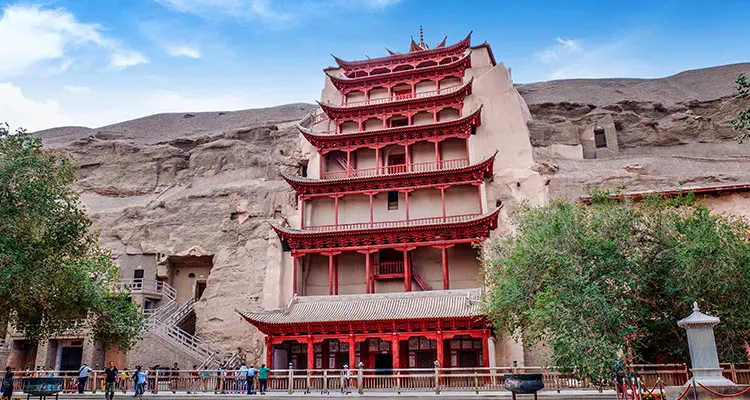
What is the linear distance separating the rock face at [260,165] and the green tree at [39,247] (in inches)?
396

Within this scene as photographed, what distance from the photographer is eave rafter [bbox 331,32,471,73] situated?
3522cm

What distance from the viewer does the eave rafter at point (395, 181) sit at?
28.2 metres

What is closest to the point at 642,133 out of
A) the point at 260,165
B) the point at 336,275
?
the point at 336,275

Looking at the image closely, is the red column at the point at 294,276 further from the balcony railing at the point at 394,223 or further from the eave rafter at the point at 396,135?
the eave rafter at the point at 396,135

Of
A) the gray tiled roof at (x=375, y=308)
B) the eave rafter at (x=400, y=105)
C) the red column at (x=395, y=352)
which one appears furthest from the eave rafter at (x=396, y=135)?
the red column at (x=395, y=352)

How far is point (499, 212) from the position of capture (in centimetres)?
2708

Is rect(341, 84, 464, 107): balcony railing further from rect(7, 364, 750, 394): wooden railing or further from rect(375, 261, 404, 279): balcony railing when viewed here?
rect(7, 364, 750, 394): wooden railing

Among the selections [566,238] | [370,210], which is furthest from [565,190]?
[566,238]

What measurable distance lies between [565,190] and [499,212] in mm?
3818

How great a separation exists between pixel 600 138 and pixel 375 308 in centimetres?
2011

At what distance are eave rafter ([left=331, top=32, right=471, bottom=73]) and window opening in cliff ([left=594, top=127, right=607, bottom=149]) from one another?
9.89 metres

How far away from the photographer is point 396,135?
102 ft

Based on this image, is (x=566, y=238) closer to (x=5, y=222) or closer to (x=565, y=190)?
(x=565, y=190)

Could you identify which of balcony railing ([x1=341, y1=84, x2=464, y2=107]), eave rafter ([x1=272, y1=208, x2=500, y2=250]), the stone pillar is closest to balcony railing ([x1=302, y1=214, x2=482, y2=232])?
eave rafter ([x1=272, y1=208, x2=500, y2=250])
